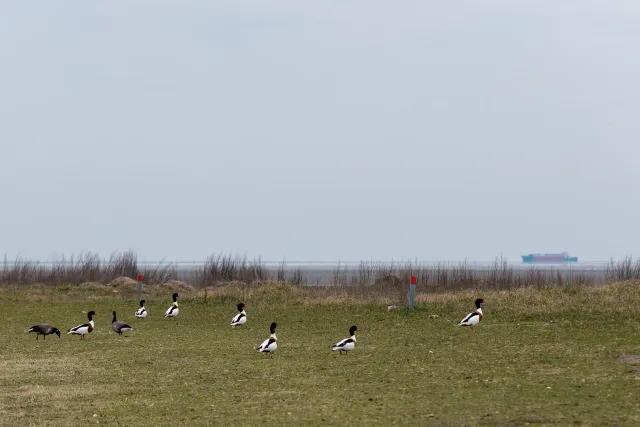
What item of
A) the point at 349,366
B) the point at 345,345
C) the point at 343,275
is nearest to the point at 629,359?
the point at 349,366

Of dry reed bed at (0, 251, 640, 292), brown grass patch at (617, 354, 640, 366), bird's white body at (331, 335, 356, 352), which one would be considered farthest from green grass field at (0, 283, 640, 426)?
dry reed bed at (0, 251, 640, 292)

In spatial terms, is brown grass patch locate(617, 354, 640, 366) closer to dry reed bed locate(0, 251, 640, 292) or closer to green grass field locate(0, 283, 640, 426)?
green grass field locate(0, 283, 640, 426)

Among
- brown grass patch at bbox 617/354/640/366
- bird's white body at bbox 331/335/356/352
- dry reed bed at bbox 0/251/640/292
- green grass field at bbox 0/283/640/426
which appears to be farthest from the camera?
dry reed bed at bbox 0/251/640/292

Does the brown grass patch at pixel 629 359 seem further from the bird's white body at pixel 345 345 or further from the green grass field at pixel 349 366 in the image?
the bird's white body at pixel 345 345

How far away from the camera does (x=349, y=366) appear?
17.7m

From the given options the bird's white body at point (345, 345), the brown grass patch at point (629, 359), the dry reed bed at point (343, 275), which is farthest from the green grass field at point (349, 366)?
the dry reed bed at point (343, 275)

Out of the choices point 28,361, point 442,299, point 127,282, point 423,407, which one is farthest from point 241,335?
point 127,282

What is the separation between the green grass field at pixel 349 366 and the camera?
41.5ft

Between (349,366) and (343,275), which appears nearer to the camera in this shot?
(349,366)

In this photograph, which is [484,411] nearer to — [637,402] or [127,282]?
[637,402]

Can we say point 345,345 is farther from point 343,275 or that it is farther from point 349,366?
point 343,275

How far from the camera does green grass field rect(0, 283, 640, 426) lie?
12.6m

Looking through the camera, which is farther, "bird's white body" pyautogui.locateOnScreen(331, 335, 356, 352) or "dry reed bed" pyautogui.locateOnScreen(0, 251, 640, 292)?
"dry reed bed" pyautogui.locateOnScreen(0, 251, 640, 292)

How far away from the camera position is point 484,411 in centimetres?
1220
